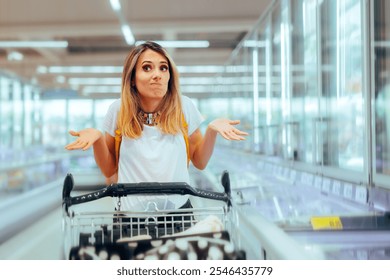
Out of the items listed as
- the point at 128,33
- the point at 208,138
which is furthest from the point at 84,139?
the point at 128,33

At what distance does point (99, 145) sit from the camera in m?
1.30

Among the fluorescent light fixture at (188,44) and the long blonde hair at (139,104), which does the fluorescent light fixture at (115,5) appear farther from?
the long blonde hair at (139,104)

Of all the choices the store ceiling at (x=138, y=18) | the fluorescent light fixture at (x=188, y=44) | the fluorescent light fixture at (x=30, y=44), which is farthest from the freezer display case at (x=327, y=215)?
the fluorescent light fixture at (x=30, y=44)

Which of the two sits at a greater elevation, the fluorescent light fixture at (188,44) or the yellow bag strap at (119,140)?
the fluorescent light fixture at (188,44)

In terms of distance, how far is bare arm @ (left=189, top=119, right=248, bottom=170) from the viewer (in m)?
1.24

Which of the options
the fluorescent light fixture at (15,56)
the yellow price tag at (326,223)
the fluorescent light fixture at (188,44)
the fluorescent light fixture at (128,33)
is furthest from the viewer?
the fluorescent light fixture at (15,56)

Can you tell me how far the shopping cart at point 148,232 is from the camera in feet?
3.35

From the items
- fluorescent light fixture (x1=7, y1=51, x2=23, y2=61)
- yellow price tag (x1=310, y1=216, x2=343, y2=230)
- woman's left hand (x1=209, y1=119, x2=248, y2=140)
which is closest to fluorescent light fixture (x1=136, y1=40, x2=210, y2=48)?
fluorescent light fixture (x1=7, y1=51, x2=23, y2=61)

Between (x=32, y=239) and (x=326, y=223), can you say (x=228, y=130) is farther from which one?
(x=32, y=239)

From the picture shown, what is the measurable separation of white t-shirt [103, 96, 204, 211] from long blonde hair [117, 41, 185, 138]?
0.02 meters

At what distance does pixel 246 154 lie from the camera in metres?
5.46

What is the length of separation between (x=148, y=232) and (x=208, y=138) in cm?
37

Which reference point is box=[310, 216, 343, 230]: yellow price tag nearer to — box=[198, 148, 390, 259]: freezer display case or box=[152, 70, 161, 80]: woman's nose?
box=[198, 148, 390, 259]: freezer display case

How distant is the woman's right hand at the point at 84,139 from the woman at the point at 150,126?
10 centimetres
